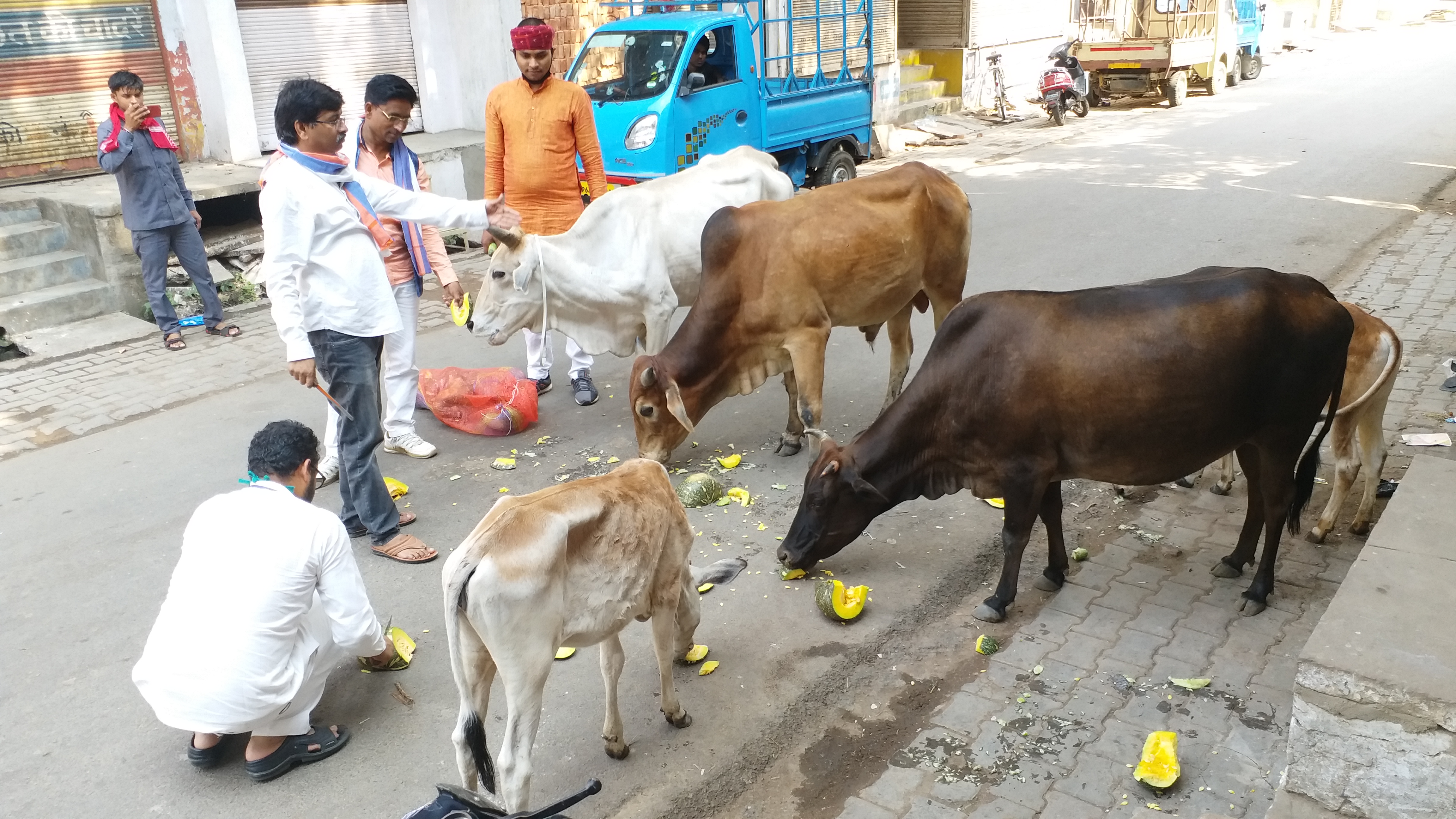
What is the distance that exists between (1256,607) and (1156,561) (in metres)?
0.60

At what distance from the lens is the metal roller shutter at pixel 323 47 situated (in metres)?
11.4

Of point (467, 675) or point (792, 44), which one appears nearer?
point (467, 675)

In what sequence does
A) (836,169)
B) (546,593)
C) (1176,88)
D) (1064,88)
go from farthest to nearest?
(1176,88) → (1064,88) → (836,169) → (546,593)

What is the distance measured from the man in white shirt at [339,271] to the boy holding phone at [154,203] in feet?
13.3

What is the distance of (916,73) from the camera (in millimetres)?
20750

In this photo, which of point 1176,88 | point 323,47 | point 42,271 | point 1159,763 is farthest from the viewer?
point 1176,88

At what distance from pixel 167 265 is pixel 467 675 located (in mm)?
7226

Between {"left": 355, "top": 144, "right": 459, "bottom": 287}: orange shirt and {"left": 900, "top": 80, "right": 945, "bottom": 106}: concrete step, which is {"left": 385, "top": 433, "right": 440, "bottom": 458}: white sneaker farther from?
{"left": 900, "top": 80, "right": 945, "bottom": 106}: concrete step

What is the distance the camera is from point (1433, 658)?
9.35 ft

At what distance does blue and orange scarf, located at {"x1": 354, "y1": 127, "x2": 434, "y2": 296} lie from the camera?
6059 mm

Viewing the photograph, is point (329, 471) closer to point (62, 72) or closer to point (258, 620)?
point (258, 620)

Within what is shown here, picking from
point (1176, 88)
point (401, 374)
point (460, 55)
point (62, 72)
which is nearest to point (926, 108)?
point (1176, 88)

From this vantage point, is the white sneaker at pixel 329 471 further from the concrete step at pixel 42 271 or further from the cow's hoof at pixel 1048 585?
the concrete step at pixel 42 271

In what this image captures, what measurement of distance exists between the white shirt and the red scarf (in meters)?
4.15
